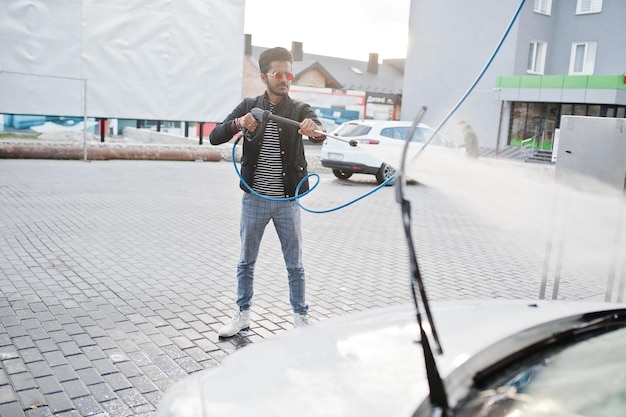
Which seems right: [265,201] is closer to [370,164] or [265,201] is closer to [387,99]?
[370,164]

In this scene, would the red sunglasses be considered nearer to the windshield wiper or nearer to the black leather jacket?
the black leather jacket

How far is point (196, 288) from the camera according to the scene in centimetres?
591

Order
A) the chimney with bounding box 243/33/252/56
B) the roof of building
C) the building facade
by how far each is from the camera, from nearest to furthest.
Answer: the building facade < the roof of building < the chimney with bounding box 243/33/252/56

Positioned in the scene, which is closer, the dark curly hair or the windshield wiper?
the windshield wiper

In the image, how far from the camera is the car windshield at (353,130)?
630 inches

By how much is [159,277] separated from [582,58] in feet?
105

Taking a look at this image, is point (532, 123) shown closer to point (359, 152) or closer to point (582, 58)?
point (582, 58)

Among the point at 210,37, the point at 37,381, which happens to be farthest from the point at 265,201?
the point at 210,37

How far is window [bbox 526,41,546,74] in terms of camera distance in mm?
32750

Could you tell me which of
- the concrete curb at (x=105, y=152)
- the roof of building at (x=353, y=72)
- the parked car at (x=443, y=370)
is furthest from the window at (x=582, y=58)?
the parked car at (x=443, y=370)

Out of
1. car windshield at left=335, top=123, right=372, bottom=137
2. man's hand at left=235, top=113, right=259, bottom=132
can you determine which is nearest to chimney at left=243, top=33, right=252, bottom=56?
car windshield at left=335, top=123, right=372, bottom=137

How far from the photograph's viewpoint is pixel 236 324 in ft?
15.2

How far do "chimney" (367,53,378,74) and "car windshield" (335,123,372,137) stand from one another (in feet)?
160

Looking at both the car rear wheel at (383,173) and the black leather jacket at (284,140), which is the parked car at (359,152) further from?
the black leather jacket at (284,140)
